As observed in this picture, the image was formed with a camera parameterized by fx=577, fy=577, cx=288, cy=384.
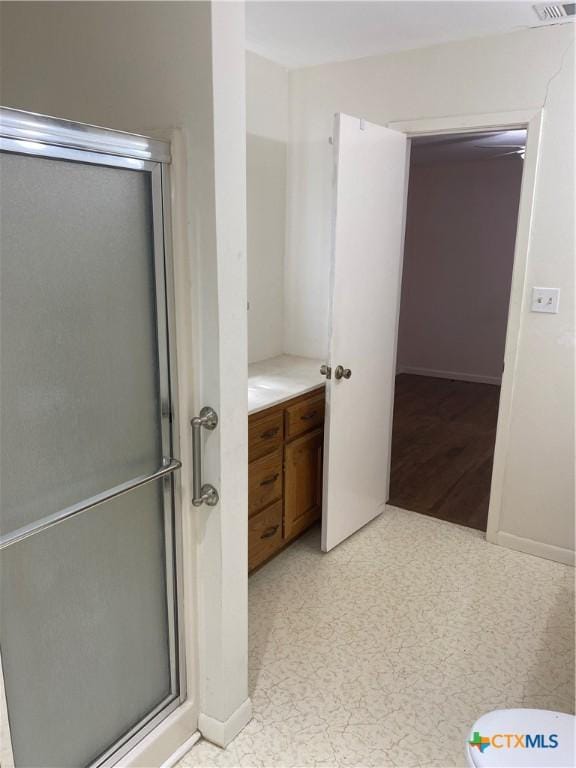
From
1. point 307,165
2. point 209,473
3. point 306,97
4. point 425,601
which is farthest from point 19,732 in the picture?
point 306,97

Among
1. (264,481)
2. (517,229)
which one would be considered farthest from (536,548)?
(517,229)

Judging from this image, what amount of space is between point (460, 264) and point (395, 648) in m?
4.72

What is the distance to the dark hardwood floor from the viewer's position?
336 cm

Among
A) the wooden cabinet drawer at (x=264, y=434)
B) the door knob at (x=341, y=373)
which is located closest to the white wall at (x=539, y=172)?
the door knob at (x=341, y=373)

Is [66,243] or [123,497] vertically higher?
[66,243]

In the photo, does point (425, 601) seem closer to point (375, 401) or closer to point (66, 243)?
point (375, 401)

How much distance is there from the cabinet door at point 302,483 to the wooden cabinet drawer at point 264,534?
0.06 m

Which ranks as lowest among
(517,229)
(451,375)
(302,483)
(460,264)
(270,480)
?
(451,375)

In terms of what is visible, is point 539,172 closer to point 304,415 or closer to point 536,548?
point 304,415

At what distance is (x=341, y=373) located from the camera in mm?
2633

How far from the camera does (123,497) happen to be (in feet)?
4.90

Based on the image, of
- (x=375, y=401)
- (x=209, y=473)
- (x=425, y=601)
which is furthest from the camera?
(x=375, y=401)

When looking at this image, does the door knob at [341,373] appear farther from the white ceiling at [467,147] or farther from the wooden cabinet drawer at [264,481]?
the white ceiling at [467,147]

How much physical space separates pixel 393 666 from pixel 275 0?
249 cm
